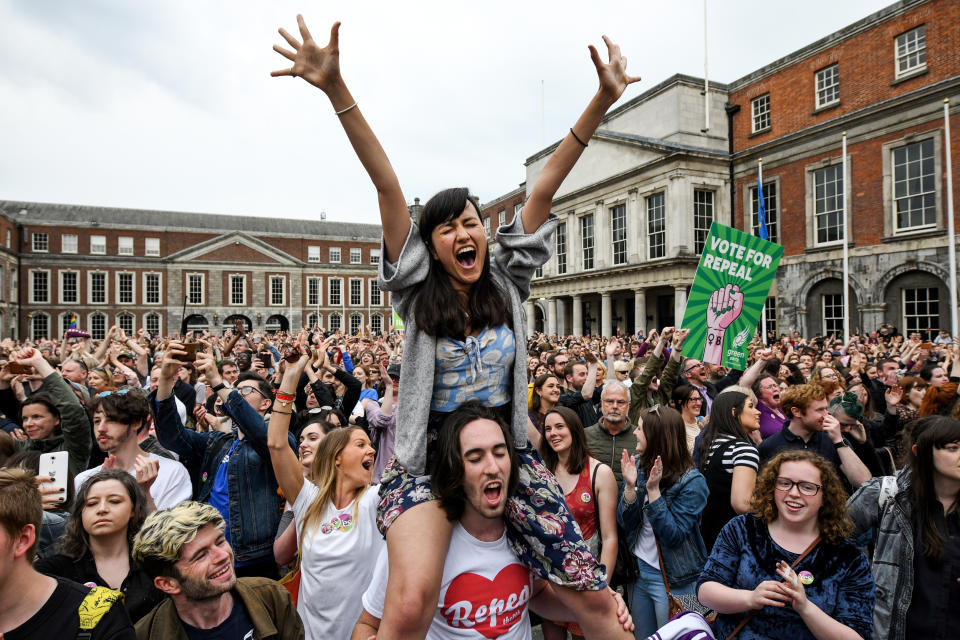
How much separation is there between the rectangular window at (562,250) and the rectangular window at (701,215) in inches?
379

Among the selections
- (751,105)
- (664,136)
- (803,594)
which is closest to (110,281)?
(664,136)

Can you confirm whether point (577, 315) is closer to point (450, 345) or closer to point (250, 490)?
point (250, 490)

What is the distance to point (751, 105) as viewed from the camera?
28734 mm

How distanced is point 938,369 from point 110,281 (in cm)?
6044

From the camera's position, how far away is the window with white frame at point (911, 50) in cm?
2078

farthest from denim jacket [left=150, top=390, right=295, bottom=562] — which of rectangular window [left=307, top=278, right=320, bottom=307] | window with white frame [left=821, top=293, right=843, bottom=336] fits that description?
rectangular window [left=307, top=278, right=320, bottom=307]

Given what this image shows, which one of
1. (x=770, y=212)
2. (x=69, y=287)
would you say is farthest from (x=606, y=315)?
(x=69, y=287)

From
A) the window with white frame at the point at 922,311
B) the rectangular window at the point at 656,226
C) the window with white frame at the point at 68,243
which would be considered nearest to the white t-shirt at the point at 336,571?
the window with white frame at the point at 922,311

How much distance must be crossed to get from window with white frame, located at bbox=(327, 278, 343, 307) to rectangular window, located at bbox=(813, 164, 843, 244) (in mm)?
46785

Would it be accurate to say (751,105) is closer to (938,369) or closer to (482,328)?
(938,369)

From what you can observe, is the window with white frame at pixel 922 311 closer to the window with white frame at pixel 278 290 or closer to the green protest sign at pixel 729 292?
the green protest sign at pixel 729 292

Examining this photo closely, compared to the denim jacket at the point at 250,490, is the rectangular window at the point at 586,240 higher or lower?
higher

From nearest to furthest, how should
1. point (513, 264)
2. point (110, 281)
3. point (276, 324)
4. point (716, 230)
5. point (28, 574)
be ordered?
point (28, 574) < point (513, 264) < point (716, 230) < point (110, 281) < point (276, 324)

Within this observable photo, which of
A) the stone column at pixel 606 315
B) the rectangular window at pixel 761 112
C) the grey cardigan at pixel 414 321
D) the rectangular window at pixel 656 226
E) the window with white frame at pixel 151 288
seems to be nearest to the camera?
the grey cardigan at pixel 414 321
